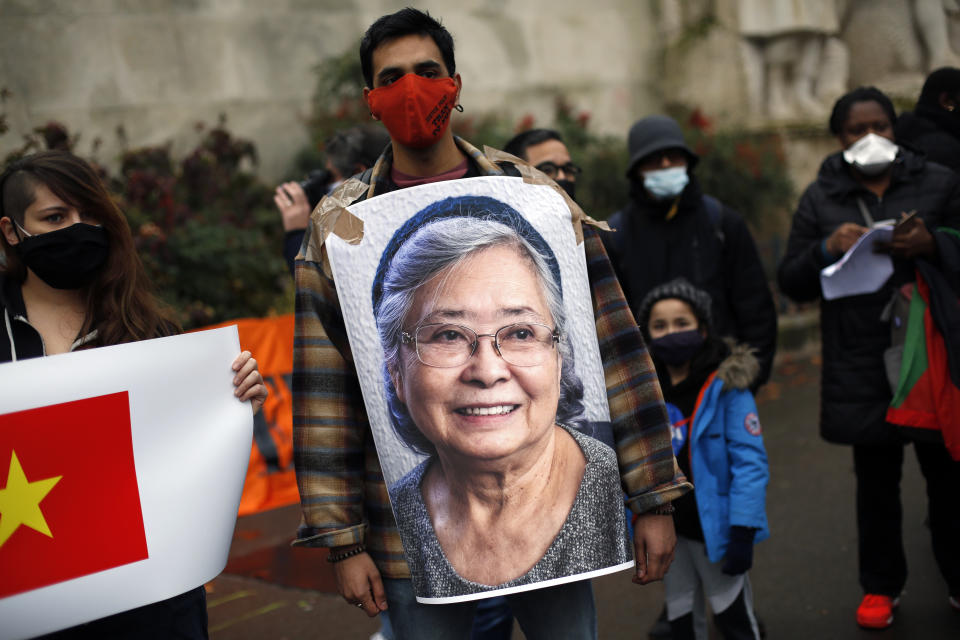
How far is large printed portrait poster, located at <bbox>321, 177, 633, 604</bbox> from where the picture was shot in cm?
205

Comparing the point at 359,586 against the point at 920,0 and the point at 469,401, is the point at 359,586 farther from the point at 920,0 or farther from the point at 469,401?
the point at 920,0

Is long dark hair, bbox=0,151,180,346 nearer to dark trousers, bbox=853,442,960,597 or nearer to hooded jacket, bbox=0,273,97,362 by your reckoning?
hooded jacket, bbox=0,273,97,362

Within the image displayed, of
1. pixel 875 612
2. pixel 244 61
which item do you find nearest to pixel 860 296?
pixel 875 612

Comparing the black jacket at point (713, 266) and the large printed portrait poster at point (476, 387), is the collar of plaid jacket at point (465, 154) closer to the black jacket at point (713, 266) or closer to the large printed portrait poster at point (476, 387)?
the large printed portrait poster at point (476, 387)

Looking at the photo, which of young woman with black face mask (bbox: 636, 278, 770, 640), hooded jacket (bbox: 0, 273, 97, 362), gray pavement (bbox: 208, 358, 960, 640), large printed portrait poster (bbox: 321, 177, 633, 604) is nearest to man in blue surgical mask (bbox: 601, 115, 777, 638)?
young woman with black face mask (bbox: 636, 278, 770, 640)

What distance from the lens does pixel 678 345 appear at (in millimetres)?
3467

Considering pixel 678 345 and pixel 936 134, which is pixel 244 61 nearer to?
pixel 936 134

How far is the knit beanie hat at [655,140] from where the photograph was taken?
13.2ft

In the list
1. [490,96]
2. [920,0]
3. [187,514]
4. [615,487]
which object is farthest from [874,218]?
[920,0]

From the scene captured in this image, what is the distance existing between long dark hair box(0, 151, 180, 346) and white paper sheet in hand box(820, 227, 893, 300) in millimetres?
2602

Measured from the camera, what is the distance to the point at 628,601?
174 inches

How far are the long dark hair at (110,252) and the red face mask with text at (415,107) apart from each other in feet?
2.65

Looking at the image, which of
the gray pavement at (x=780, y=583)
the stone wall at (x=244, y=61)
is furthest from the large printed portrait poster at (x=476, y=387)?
the stone wall at (x=244, y=61)

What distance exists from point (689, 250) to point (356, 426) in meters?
2.14
